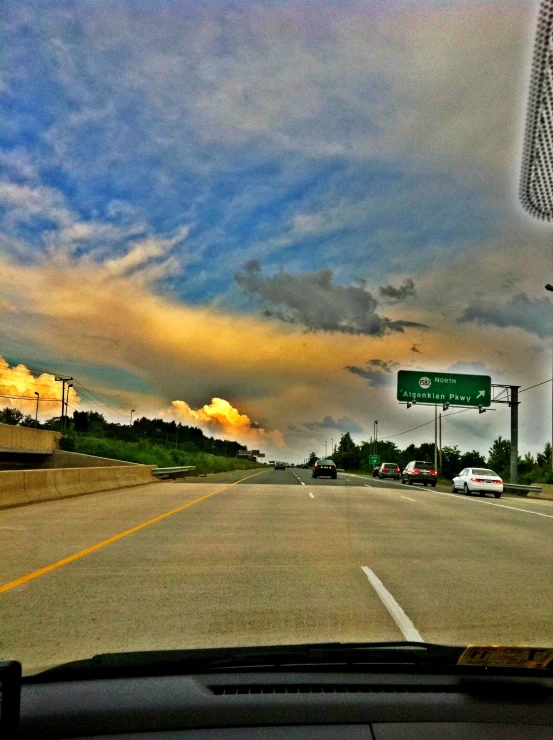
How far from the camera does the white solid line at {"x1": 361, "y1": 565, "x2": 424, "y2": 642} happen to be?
5.78 m

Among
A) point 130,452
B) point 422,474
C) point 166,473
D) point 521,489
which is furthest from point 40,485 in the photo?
point 130,452

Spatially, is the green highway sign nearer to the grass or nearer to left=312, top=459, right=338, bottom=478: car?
left=312, top=459, right=338, bottom=478: car

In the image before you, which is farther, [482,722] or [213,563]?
[213,563]

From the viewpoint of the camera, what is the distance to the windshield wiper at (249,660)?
3.48m

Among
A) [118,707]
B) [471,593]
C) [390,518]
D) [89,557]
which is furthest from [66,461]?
[118,707]

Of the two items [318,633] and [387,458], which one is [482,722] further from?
[387,458]

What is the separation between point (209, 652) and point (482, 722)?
152cm

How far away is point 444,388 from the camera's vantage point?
45844 millimetres

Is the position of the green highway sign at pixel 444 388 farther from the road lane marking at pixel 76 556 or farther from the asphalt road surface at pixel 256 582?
the road lane marking at pixel 76 556

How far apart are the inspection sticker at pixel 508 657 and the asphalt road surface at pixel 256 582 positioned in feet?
7.25

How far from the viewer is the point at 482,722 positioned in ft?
9.85

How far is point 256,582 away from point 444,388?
3945 centimetres

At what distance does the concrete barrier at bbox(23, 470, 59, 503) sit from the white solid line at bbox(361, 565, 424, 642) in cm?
1255

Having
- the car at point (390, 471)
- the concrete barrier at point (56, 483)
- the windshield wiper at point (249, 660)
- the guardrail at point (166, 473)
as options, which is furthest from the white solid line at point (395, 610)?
the car at point (390, 471)
